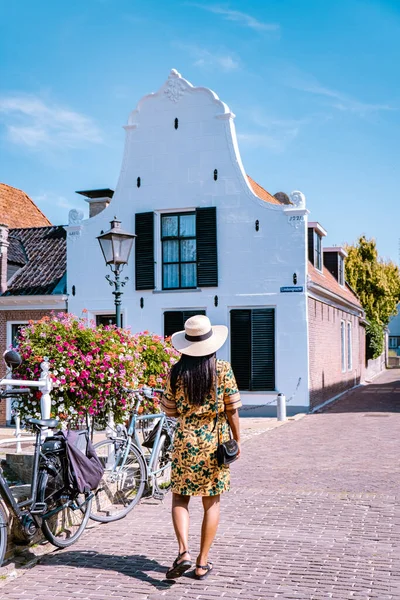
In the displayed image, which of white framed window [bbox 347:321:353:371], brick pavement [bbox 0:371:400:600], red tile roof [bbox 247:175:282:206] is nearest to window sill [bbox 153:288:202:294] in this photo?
red tile roof [bbox 247:175:282:206]

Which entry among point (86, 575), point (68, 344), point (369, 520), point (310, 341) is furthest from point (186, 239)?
point (86, 575)

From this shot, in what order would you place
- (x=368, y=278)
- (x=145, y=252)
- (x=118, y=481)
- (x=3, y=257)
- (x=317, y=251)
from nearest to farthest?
(x=118, y=481) → (x=145, y=252) → (x=3, y=257) → (x=317, y=251) → (x=368, y=278)

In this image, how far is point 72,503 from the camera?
5965 millimetres

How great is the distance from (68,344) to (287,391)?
1138cm

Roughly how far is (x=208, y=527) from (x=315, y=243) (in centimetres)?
1727

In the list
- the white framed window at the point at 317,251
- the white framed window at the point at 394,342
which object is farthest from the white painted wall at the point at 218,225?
the white framed window at the point at 394,342

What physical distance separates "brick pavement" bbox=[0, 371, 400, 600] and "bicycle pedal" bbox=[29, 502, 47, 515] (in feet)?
1.36

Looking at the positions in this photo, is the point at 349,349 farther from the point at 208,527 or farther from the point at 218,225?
the point at 208,527

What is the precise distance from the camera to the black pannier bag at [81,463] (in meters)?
5.73

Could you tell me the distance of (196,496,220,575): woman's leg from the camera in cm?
507

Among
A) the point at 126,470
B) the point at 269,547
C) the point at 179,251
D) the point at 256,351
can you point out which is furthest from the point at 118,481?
the point at 179,251

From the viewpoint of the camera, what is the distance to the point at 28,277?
20812 millimetres

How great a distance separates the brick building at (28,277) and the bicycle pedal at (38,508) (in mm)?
14335

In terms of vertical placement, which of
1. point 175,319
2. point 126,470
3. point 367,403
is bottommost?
point 367,403
